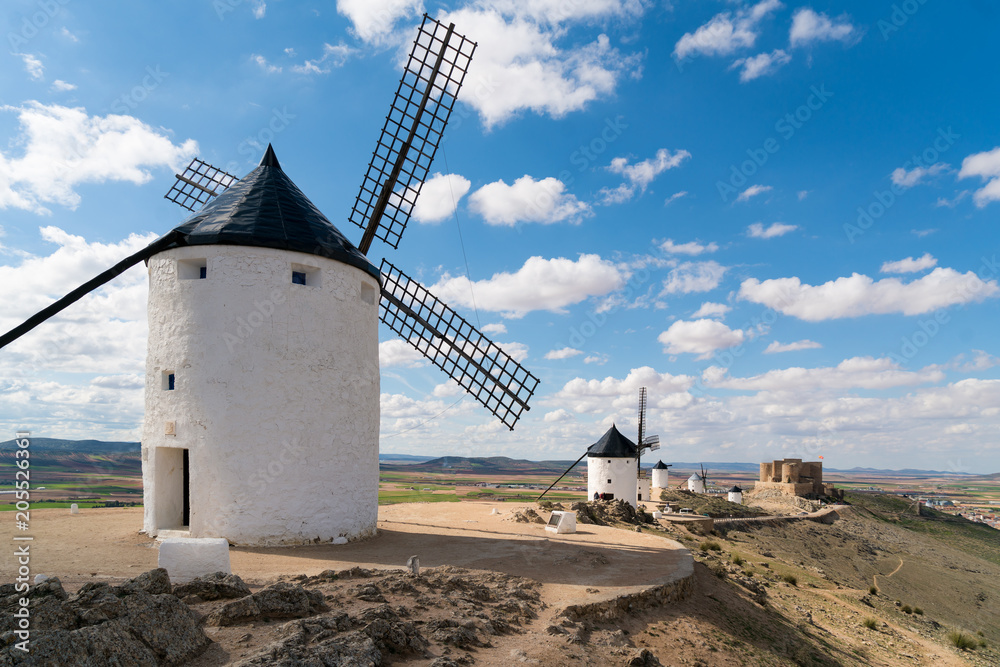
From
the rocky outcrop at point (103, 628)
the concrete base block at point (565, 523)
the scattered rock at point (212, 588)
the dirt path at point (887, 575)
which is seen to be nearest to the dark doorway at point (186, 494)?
the scattered rock at point (212, 588)

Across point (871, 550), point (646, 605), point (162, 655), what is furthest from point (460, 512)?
point (871, 550)

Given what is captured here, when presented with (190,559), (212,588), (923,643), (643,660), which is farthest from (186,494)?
(923,643)

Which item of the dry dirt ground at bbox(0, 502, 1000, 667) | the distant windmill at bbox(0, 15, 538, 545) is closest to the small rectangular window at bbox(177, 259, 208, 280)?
the distant windmill at bbox(0, 15, 538, 545)

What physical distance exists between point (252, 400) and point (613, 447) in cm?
2302

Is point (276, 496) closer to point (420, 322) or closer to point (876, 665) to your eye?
point (420, 322)

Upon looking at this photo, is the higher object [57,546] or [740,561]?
[57,546]

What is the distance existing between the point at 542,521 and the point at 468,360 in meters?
5.58

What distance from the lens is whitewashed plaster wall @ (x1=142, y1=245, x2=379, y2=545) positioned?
1095cm

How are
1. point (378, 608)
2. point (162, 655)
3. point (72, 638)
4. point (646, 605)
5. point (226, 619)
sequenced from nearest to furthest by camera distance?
point (72, 638) < point (162, 655) < point (226, 619) < point (378, 608) < point (646, 605)

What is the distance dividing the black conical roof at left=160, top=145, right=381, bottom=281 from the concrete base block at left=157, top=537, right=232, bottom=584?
6.41 meters

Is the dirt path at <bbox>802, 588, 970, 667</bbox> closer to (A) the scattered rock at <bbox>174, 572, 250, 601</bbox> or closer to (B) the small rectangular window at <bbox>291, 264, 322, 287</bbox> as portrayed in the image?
(A) the scattered rock at <bbox>174, 572, 250, 601</bbox>

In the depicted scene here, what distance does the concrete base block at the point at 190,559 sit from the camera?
7.12m

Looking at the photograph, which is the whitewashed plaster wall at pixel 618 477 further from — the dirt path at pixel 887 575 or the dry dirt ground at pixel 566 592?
the dirt path at pixel 887 575

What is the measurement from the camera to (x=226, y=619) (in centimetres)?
568
